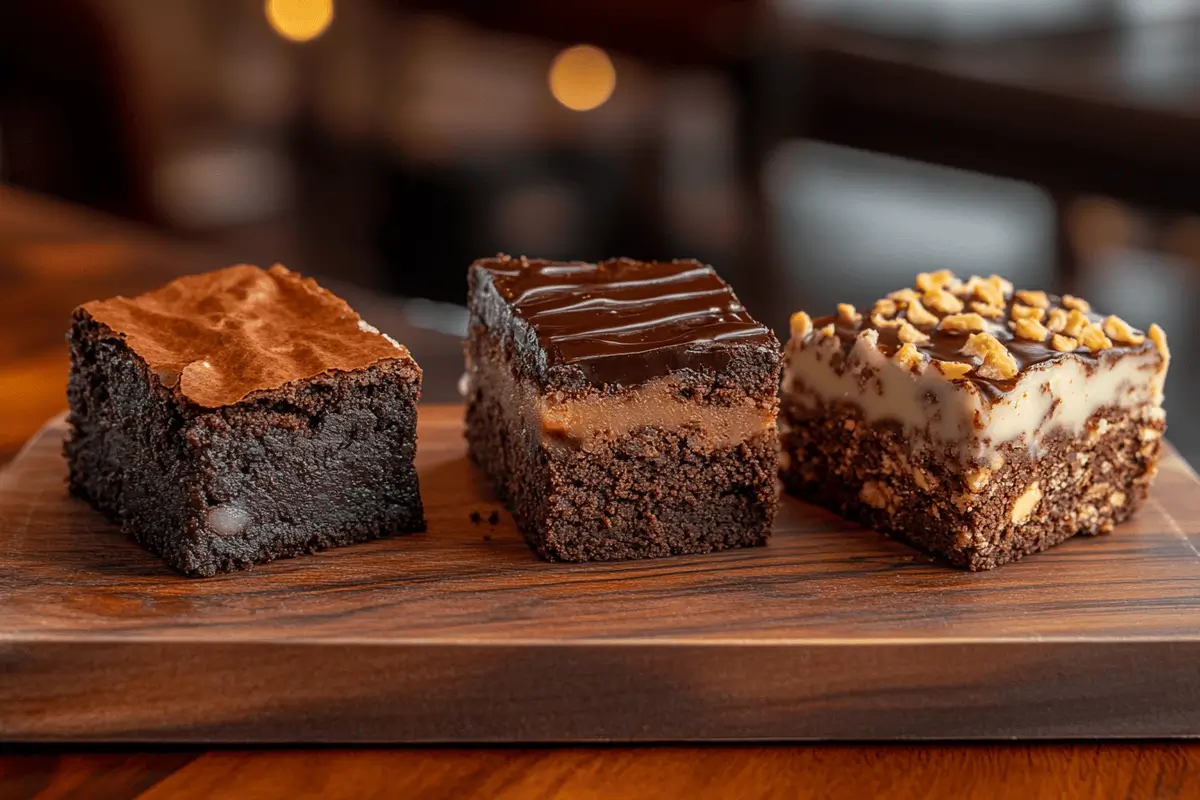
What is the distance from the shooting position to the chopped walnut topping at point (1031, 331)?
2.33m

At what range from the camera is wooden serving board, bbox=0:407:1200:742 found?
187 cm

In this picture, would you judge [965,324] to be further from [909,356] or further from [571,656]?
[571,656]

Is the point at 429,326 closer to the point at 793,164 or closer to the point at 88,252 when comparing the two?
the point at 88,252

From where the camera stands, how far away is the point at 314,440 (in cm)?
221

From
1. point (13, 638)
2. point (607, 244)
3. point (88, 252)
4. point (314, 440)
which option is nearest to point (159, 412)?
point (314, 440)

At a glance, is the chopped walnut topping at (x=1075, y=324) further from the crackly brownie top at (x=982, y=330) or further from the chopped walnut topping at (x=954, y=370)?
the chopped walnut topping at (x=954, y=370)

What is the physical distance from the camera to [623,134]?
5.52 metres

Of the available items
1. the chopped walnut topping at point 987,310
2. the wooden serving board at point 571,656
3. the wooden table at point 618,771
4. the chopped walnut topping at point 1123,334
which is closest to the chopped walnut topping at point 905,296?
the chopped walnut topping at point 987,310

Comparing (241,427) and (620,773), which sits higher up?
(241,427)

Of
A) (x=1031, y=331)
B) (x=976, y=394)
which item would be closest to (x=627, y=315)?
(x=976, y=394)

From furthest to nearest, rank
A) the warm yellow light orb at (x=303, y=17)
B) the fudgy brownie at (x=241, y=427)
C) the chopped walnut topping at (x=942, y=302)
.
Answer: the warm yellow light orb at (x=303, y=17), the chopped walnut topping at (x=942, y=302), the fudgy brownie at (x=241, y=427)

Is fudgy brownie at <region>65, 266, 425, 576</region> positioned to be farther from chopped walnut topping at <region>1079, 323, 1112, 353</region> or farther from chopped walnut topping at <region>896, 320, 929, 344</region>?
chopped walnut topping at <region>1079, 323, 1112, 353</region>

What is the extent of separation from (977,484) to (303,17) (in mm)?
4243

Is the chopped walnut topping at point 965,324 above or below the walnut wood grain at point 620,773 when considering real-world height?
above
